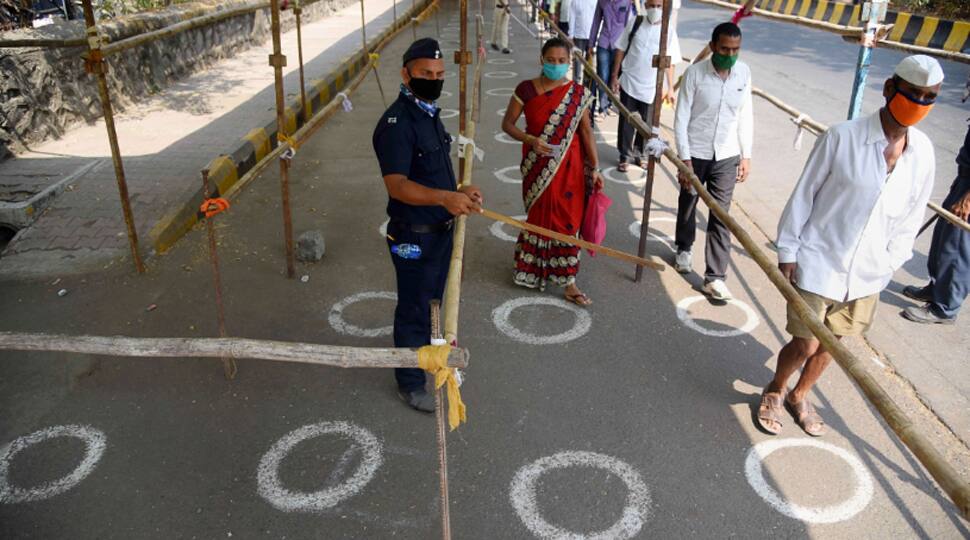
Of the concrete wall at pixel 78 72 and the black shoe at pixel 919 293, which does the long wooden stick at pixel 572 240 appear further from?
the concrete wall at pixel 78 72

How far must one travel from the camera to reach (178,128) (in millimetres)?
8156

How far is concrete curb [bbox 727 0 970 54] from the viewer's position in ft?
42.1

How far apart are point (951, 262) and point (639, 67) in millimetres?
3761

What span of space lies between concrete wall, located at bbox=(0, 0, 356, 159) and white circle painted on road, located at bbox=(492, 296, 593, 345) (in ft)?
13.2

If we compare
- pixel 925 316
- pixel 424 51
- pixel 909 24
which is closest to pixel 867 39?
pixel 925 316

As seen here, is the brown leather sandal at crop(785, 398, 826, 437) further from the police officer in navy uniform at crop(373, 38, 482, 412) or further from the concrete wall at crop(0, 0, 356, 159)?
the concrete wall at crop(0, 0, 356, 159)

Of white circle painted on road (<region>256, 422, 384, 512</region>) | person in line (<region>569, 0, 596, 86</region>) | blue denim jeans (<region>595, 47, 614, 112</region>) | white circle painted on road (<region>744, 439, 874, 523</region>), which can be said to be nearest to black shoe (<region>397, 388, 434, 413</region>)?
white circle painted on road (<region>256, 422, 384, 512</region>)

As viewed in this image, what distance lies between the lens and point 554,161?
457 centimetres

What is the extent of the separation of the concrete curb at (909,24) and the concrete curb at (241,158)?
8.50m

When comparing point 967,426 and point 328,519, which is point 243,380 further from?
point 967,426

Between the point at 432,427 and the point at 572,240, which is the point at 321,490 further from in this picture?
the point at 572,240

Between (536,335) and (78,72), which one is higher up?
(78,72)

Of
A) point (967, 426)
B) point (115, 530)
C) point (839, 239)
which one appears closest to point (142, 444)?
point (115, 530)

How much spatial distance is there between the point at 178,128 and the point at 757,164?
22.6 feet
